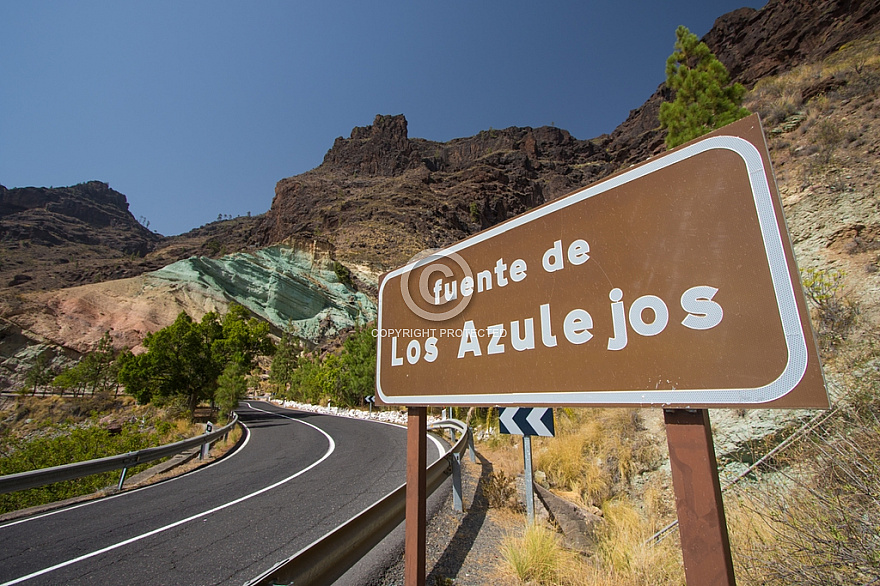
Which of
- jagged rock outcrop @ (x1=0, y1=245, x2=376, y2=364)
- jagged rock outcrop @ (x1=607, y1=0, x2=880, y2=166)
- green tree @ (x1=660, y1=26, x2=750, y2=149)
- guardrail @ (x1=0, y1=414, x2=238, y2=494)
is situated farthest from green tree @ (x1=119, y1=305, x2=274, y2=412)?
jagged rock outcrop @ (x1=607, y1=0, x2=880, y2=166)

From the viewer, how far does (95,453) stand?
10.1m

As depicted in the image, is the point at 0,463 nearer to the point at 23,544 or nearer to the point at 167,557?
the point at 23,544

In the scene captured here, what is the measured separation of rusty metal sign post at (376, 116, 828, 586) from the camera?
1075 mm

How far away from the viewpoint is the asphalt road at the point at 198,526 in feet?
11.4

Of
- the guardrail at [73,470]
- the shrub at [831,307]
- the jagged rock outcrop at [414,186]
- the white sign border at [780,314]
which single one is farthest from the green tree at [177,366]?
the jagged rock outcrop at [414,186]

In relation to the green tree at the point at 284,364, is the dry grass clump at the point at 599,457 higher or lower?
lower

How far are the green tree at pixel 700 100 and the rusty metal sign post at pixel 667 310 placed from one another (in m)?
10.5

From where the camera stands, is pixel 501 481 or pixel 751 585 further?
pixel 501 481

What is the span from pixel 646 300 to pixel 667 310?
0.08m

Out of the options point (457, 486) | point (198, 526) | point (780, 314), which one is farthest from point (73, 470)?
point (780, 314)

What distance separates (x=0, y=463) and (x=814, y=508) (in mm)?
15572

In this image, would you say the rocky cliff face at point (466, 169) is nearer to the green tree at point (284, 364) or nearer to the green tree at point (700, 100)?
the green tree at point (700, 100)

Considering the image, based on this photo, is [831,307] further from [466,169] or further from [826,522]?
[466,169]

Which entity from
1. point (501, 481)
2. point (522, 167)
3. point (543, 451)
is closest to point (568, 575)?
point (501, 481)
